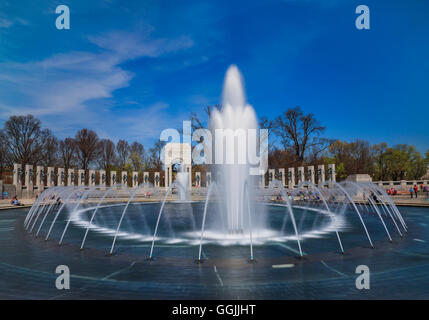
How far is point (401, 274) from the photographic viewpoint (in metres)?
6.45

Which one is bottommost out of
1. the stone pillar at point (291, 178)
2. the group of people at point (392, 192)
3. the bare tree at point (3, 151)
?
the group of people at point (392, 192)

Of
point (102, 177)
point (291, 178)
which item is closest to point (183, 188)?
point (291, 178)

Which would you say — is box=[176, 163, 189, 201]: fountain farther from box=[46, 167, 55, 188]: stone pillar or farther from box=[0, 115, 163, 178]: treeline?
box=[0, 115, 163, 178]: treeline

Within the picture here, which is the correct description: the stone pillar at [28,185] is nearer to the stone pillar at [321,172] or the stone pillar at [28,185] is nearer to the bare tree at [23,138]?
the bare tree at [23,138]

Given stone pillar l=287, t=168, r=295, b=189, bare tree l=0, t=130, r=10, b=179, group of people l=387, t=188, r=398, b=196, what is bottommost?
group of people l=387, t=188, r=398, b=196

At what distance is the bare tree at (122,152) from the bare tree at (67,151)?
13.1 m

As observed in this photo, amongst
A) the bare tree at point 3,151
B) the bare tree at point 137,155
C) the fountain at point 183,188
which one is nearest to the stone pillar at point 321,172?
the fountain at point 183,188

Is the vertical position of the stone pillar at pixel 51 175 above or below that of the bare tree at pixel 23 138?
below

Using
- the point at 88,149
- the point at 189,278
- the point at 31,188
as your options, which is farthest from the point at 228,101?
the point at 88,149

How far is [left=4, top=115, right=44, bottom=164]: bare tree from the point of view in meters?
58.8

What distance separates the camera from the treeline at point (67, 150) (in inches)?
2335

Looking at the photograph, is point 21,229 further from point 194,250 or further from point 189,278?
point 189,278

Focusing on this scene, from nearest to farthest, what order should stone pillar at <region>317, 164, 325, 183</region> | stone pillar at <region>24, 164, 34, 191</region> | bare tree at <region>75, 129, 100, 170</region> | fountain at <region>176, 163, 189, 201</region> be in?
fountain at <region>176, 163, 189, 201</region>
stone pillar at <region>317, 164, 325, 183</region>
stone pillar at <region>24, 164, 34, 191</region>
bare tree at <region>75, 129, 100, 170</region>

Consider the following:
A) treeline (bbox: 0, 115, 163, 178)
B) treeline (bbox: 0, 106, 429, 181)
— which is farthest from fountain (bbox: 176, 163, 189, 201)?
treeline (bbox: 0, 115, 163, 178)
